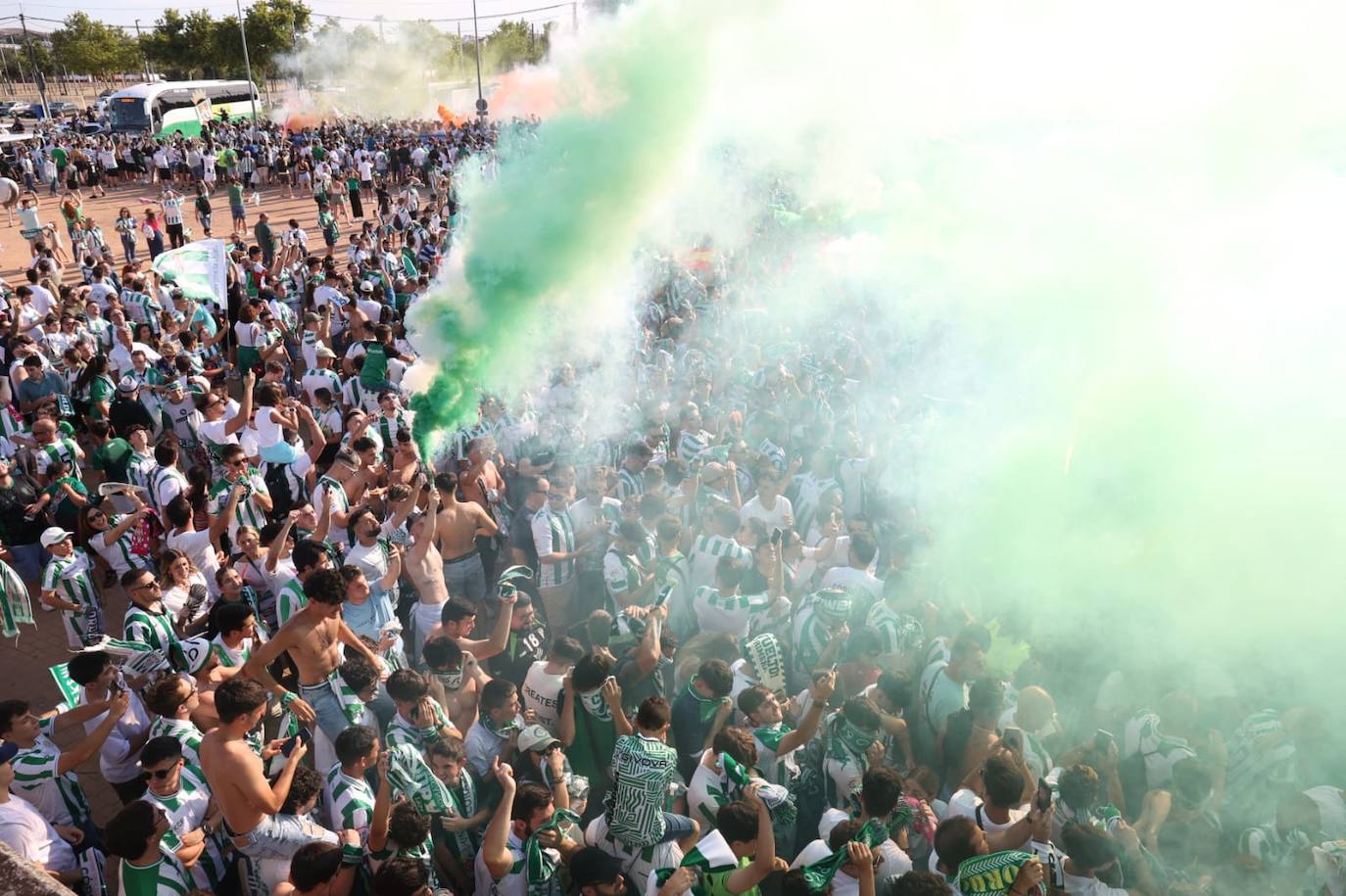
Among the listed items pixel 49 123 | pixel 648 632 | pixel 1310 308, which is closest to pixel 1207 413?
pixel 1310 308

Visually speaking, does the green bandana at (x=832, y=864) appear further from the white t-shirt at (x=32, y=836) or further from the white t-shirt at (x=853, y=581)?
the white t-shirt at (x=32, y=836)

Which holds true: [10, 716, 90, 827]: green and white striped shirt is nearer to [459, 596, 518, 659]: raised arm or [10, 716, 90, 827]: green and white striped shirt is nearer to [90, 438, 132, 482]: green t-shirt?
[459, 596, 518, 659]: raised arm

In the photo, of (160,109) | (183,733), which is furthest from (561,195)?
(160,109)

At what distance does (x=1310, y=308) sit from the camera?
6.11m

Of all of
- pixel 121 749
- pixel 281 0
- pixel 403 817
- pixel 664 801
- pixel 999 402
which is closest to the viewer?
pixel 403 817

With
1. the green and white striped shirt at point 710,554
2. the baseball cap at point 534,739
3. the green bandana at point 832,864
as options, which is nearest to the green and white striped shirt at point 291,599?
the baseball cap at point 534,739

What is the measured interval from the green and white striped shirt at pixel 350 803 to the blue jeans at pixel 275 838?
0.08 meters

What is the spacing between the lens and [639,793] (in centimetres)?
324

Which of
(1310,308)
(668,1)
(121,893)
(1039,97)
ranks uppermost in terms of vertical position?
(668,1)

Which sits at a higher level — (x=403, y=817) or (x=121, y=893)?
(x=403, y=817)

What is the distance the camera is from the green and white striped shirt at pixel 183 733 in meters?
3.54

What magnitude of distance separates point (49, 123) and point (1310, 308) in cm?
4717

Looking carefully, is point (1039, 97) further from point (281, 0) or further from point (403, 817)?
point (281, 0)

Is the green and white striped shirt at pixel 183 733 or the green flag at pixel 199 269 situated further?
the green flag at pixel 199 269
